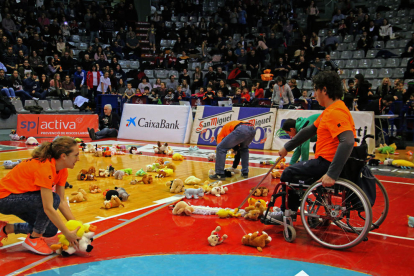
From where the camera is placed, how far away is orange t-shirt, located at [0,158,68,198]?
3.73 metres

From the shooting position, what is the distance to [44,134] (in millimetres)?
14664

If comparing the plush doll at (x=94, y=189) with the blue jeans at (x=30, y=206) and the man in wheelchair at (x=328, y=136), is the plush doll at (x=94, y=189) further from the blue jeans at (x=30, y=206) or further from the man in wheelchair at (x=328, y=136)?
the man in wheelchair at (x=328, y=136)

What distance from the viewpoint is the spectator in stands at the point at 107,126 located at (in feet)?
47.4

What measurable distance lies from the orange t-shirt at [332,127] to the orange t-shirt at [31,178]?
269 cm

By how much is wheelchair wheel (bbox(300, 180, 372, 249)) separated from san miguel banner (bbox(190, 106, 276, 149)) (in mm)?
7803

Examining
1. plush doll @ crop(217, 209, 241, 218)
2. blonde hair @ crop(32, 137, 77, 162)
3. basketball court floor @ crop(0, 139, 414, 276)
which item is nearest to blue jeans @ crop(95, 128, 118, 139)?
basketball court floor @ crop(0, 139, 414, 276)

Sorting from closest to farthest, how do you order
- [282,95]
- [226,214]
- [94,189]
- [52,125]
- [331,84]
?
[331,84] → [226,214] → [94,189] → [282,95] → [52,125]

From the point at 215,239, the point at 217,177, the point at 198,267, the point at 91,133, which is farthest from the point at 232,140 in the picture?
the point at 91,133

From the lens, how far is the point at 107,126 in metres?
14.8

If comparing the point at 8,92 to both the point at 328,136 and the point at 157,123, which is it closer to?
the point at 157,123

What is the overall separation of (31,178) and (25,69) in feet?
53.1

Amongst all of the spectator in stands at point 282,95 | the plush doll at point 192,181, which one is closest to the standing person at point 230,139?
the plush doll at point 192,181

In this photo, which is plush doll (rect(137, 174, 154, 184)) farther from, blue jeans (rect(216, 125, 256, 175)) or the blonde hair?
the blonde hair

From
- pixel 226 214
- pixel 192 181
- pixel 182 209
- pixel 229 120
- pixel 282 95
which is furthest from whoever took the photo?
pixel 282 95
